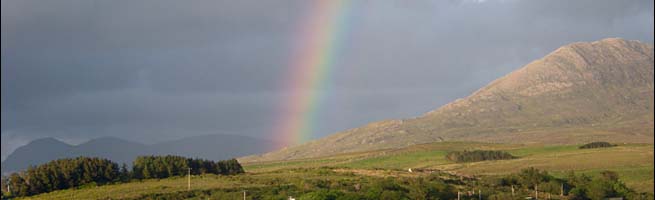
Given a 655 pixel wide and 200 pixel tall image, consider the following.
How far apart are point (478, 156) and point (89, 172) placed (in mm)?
104830

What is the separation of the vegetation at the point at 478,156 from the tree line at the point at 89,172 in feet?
245

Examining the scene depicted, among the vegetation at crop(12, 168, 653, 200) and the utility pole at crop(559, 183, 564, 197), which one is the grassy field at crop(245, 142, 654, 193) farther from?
the utility pole at crop(559, 183, 564, 197)

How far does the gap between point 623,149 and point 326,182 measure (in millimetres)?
91694

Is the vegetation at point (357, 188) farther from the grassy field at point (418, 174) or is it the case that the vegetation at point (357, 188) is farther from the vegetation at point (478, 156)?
the vegetation at point (478, 156)

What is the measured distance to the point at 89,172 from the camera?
10994 centimetres

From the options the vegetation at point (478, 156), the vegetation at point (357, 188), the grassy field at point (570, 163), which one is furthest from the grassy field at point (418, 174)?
the vegetation at point (478, 156)

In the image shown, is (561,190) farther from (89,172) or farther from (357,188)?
(89,172)

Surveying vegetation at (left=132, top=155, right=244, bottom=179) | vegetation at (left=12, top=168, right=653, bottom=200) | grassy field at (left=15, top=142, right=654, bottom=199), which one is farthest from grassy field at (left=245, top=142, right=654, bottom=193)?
vegetation at (left=132, top=155, right=244, bottom=179)

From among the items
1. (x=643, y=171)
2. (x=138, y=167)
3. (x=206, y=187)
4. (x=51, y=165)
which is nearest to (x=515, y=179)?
(x=643, y=171)

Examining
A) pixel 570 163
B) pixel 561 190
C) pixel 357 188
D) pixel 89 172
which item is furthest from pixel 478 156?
pixel 89 172

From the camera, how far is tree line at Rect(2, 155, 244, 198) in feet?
339

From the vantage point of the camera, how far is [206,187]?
98750 mm

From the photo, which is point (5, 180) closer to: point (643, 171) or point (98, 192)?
point (98, 192)

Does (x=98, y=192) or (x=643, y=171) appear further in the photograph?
(x=643, y=171)
